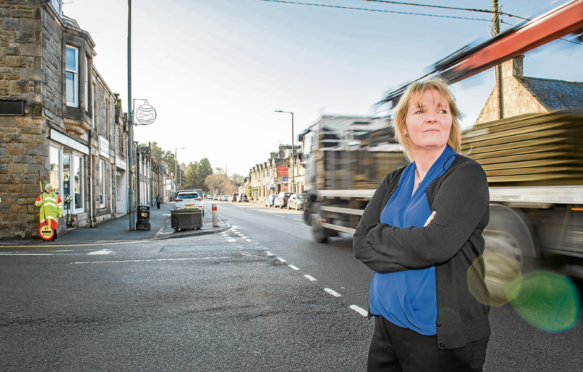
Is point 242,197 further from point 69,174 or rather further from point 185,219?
point 185,219

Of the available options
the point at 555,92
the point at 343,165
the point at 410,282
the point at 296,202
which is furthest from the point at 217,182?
the point at 410,282

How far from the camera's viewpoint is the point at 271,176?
74812mm

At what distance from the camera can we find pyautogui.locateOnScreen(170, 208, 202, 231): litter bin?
15906mm

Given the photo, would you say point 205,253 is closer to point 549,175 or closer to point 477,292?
point 549,175

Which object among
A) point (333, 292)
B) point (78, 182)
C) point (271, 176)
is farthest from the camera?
point (271, 176)

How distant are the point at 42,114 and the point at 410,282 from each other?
48.4 feet

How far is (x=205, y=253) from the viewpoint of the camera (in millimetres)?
10016

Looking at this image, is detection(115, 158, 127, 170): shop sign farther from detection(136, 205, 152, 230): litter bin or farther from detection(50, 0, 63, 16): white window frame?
detection(136, 205, 152, 230): litter bin

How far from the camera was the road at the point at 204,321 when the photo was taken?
11.6 feet

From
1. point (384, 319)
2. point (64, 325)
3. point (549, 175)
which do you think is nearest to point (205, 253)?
point (64, 325)

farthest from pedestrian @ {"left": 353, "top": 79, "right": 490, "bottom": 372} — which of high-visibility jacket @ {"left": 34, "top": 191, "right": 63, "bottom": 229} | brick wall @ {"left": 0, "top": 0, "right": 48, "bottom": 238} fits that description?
brick wall @ {"left": 0, "top": 0, "right": 48, "bottom": 238}

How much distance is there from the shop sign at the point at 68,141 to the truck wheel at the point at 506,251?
14116 millimetres

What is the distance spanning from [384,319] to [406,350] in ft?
0.50

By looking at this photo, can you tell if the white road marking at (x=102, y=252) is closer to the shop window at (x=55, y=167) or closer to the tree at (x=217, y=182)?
the shop window at (x=55, y=167)
